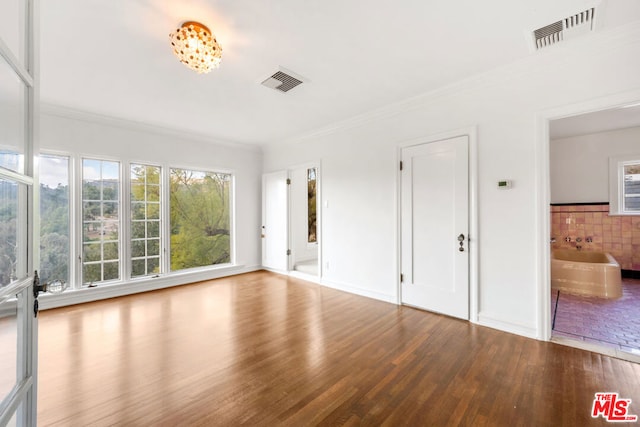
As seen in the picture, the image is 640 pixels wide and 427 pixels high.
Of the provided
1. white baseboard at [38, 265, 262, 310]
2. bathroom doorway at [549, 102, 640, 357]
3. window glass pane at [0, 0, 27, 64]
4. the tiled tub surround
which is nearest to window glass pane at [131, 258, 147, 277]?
white baseboard at [38, 265, 262, 310]

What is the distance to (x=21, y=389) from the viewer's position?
0.99 m

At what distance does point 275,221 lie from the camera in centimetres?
568

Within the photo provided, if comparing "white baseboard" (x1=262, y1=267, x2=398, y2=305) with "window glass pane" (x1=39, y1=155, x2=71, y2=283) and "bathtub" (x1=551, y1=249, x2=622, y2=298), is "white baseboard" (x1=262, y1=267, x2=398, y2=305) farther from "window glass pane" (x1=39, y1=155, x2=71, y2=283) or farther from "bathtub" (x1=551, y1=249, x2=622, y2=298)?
"window glass pane" (x1=39, y1=155, x2=71, y2=283)

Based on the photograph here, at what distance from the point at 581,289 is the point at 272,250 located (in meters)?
5.17

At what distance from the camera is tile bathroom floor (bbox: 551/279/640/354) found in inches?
→ 102

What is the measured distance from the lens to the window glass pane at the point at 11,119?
90 cm

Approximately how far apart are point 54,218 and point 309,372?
408cm

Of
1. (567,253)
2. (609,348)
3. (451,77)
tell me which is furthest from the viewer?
(567,253)

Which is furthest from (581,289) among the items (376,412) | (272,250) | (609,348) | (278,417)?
(272,250)

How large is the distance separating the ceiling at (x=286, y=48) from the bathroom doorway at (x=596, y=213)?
2452 millimetres

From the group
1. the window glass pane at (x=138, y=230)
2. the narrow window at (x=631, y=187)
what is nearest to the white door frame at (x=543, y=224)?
the narrow window at (x=631, y=187)

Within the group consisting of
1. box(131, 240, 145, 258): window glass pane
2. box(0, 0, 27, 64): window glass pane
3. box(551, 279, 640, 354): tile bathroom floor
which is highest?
box(0, 0, 27, 64): window glass pane

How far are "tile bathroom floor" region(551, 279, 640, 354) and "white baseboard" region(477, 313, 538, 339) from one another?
0.86 ft

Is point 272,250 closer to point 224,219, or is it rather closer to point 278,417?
point 224,219
